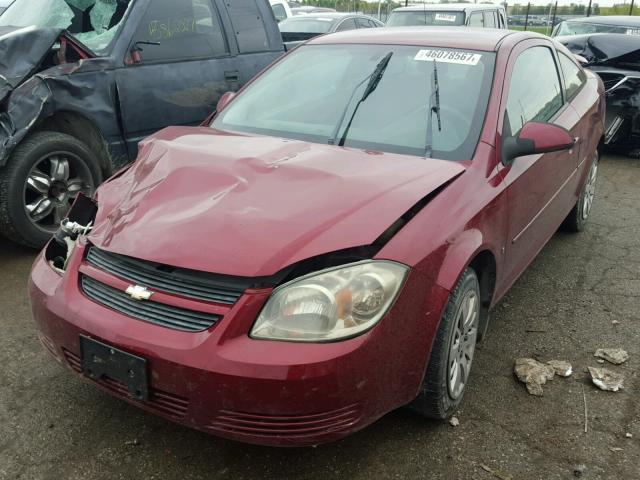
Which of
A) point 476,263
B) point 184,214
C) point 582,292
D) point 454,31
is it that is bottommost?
point 582,292

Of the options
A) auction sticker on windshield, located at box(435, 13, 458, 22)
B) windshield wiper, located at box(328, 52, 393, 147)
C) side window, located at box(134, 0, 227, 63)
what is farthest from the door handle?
auction sticker on windshield, located at box(435, 13, 458, 22)

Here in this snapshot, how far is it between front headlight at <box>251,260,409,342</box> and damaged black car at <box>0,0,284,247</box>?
2702mm

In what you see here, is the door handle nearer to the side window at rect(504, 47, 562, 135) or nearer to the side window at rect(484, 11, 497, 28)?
the side window at rect(504, 47, 562, 135)

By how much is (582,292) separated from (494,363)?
1123 mm

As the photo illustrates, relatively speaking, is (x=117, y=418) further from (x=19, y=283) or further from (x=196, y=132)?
(x=19, y=283)

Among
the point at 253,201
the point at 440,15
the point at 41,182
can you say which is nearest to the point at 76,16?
the point at 41,182

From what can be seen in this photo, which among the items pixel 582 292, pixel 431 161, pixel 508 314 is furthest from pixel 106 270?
pixel 582 292

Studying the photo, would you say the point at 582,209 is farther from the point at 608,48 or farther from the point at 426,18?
the point at 426,18

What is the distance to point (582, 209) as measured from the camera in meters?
4.77

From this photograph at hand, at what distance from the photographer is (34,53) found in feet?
13.6

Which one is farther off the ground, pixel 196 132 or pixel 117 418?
pixel 196 132

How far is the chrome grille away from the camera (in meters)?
2.04

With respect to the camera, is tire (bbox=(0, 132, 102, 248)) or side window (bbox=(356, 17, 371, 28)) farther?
side window (bbox=(356, 17, 371, 28))

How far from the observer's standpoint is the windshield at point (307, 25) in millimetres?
10406
